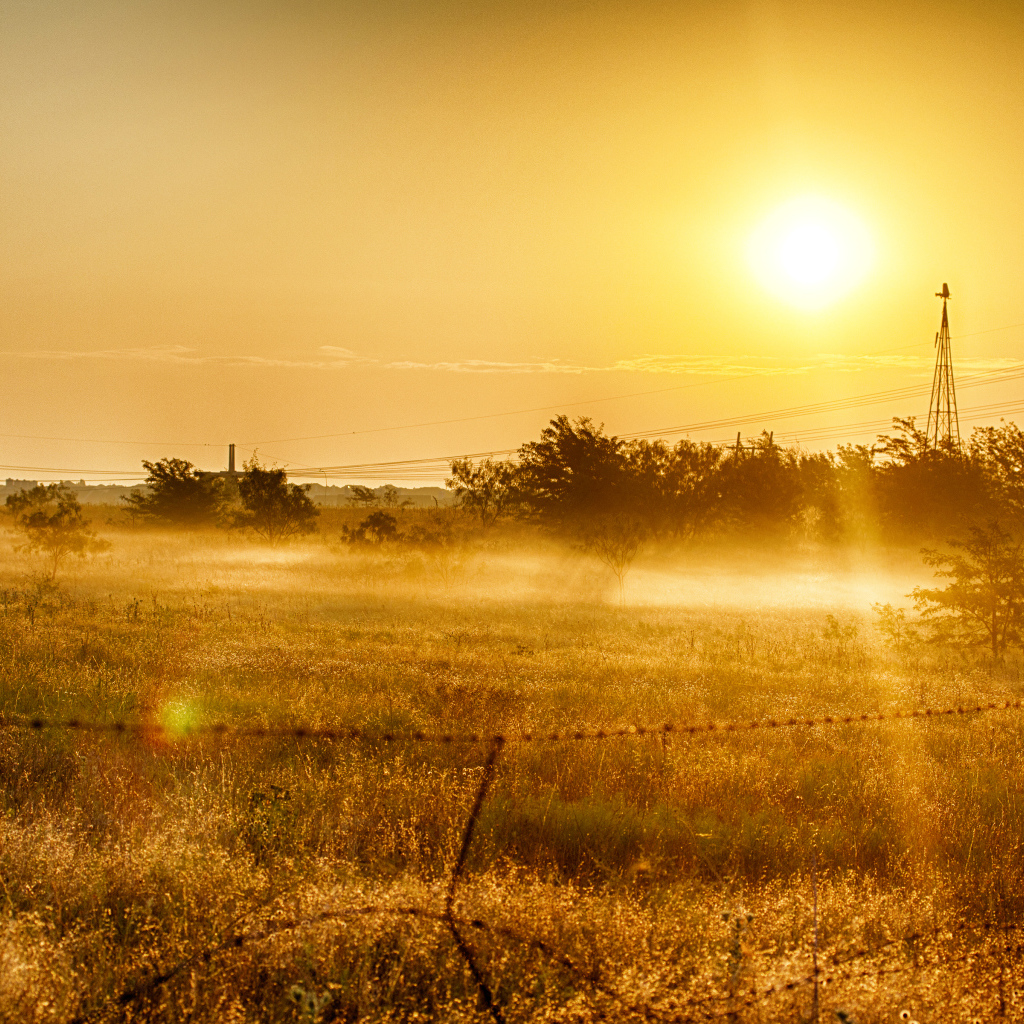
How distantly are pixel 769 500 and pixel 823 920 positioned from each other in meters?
49.8

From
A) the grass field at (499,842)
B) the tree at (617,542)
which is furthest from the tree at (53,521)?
the tree at (617,542)

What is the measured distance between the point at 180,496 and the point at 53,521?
97.7 feet

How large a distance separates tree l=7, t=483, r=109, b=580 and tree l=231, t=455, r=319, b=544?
15.5 metres

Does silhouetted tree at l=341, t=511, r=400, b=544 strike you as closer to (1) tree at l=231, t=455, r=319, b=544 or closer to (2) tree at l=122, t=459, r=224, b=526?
(1) tree at l=231, t=455, r=319, b=544

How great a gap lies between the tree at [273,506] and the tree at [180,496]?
958 cm

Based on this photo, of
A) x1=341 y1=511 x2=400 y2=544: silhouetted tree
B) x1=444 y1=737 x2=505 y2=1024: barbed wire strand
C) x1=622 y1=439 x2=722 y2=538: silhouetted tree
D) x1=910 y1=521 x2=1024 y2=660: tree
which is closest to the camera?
x1=444 y1=737 x2=505 y2=1024: barbed wire strand

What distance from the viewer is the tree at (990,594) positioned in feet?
49.1

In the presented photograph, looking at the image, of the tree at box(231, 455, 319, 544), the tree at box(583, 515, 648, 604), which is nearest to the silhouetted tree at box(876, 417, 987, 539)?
the tree at box(583, 515, 648, 604)

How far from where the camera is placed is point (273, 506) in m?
44.5

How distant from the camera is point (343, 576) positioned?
93.3 feet

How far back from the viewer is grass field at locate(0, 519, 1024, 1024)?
3.57 metres

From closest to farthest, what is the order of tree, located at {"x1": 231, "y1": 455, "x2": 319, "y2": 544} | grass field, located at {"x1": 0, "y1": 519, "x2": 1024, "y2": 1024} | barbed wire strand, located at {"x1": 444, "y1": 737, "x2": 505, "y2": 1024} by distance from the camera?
barbed wire strand, located at {"x1": 444, "y1": 737, "x2": 505, "y2": 1024}
grass field, located at {"x1": 0, "y1": 519, "x2": 1024, "y2": 1024}
tree, located at {"x1": 231, "y1": 455, "x2": 319, "y2": 544}

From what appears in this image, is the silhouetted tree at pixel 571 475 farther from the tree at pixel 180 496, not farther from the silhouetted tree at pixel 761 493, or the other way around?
the tree at pixel 180 496

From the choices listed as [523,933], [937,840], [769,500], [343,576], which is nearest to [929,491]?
[769,500]
